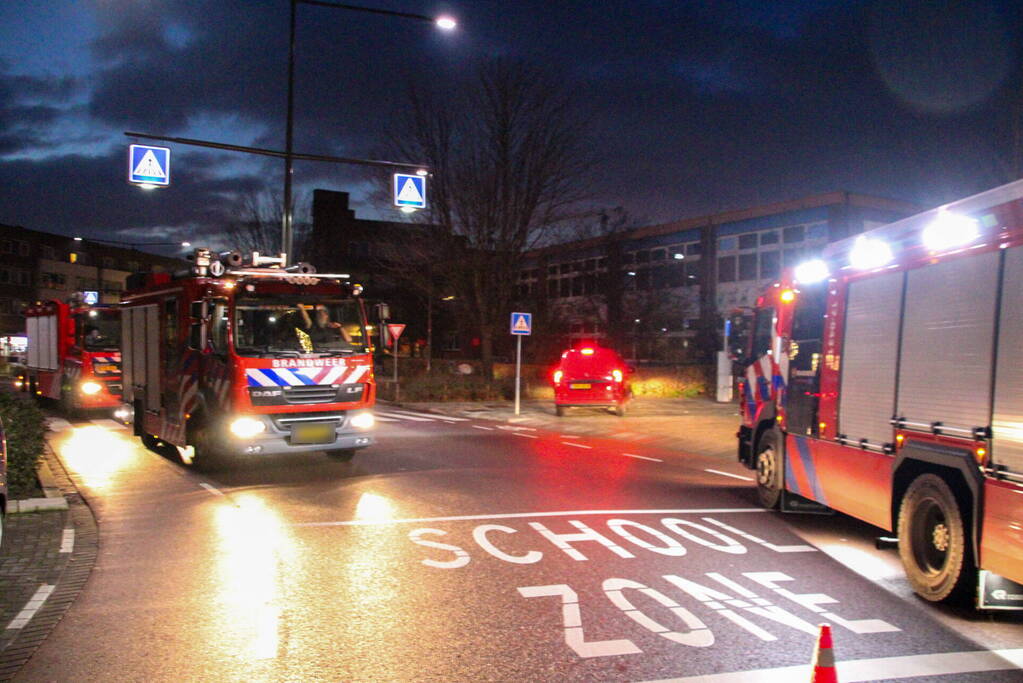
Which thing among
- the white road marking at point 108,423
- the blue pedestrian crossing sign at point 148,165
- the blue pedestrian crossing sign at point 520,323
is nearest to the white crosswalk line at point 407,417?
the blue pedestrian crossing sign at point 520,323

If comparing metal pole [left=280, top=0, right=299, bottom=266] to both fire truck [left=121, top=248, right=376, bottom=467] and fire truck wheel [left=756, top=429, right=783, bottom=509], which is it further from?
fire truck wheel [left=756, top=429, right=783, bottom=509]

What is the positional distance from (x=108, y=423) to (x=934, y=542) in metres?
19.1

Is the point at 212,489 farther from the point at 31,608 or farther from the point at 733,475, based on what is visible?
the point at 733,475

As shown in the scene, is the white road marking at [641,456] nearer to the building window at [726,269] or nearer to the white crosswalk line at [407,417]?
the white crosswalk line at [407,417]

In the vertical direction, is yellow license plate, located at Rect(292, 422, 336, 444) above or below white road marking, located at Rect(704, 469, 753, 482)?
above

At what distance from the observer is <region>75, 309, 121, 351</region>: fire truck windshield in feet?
68.3

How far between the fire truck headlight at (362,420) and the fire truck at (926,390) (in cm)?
612

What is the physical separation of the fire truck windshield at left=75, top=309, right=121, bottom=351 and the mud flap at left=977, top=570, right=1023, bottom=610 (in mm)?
19838

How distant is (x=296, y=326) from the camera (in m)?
12.1

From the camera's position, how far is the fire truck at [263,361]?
37.9 ft

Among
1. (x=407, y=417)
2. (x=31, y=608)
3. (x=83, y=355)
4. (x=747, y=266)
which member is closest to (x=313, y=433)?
(x=31, y=608)

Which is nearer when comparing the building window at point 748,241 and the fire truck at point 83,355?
the fire truck at point 83,355

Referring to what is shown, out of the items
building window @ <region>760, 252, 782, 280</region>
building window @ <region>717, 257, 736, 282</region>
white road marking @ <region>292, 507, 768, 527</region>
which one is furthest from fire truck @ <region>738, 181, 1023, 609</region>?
building window @ <region>717, 257, 736, 282</region>

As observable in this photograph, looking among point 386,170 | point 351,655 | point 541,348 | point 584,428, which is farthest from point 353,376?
point 541,348
